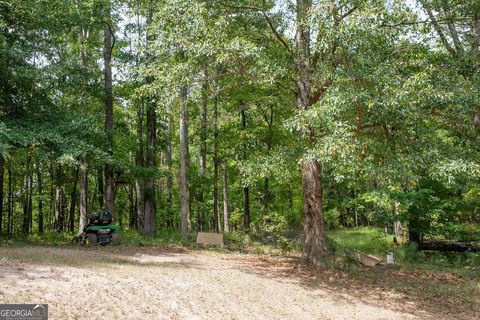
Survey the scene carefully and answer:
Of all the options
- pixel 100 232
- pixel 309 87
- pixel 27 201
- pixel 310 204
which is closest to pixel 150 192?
pixel 100 232

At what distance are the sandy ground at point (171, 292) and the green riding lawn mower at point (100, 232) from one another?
8.90ft

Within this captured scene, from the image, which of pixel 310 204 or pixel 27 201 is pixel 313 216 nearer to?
pixel 310 204

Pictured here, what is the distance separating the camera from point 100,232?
13.2m

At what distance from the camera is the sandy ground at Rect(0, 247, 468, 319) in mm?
5605

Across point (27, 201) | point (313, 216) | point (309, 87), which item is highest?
point (309, 87)

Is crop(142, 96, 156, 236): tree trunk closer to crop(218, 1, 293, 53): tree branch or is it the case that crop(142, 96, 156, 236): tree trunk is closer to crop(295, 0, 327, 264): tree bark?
crop(218, 1, 293, 53): tree branch

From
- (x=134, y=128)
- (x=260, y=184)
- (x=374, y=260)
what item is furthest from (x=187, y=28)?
(x=134, y=128)

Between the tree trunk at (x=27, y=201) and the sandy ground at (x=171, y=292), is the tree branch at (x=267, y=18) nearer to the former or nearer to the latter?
the sandy ground at (x=171, y=292)

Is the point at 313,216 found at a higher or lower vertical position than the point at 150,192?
lower

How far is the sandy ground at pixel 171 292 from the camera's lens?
5605 mm

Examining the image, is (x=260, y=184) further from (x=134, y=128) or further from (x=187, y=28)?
(x=187, y=28)

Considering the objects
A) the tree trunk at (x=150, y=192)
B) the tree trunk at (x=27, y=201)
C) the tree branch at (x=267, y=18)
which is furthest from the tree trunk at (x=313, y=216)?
the tree trunk at (x=27, y=201)

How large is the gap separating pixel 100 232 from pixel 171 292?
288 inches

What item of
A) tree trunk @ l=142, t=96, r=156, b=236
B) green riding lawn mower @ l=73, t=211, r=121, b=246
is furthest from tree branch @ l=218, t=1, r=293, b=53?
tree trunk @ l=142, t=96, r=156, b=236
